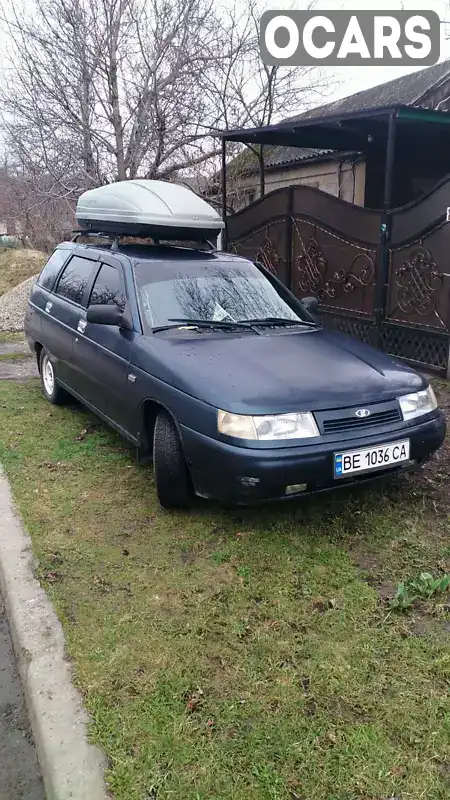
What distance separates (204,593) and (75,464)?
2.02 metres

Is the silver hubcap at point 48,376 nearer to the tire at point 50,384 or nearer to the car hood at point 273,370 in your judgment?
the tire at point 50,384

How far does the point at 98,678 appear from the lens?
2404 millimetres

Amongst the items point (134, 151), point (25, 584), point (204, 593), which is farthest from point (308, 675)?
point (134, 151)

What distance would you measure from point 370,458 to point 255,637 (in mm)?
1195

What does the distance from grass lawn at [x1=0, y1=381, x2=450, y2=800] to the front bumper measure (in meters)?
0.34

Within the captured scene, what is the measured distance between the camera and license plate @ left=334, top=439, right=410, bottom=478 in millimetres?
3238

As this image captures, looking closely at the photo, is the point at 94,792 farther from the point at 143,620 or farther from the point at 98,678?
the point at 143,620

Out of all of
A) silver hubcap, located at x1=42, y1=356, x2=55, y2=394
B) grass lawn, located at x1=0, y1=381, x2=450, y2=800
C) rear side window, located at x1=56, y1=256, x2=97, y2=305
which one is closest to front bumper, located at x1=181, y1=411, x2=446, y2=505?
grass lawn, located at x1=0, y1=381, x2=450, y2=800

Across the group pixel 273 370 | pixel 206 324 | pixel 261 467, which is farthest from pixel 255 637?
pixel 206 324

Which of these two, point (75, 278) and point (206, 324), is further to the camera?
point (75, 278)

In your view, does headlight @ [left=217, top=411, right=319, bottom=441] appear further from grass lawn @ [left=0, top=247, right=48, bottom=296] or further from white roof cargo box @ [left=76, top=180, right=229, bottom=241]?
grass lawn @ [left=0, top=247, right=48, bottom=296]

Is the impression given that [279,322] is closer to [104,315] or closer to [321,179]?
[104,315]

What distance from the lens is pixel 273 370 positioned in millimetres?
3541

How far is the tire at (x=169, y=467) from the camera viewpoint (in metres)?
3.54
